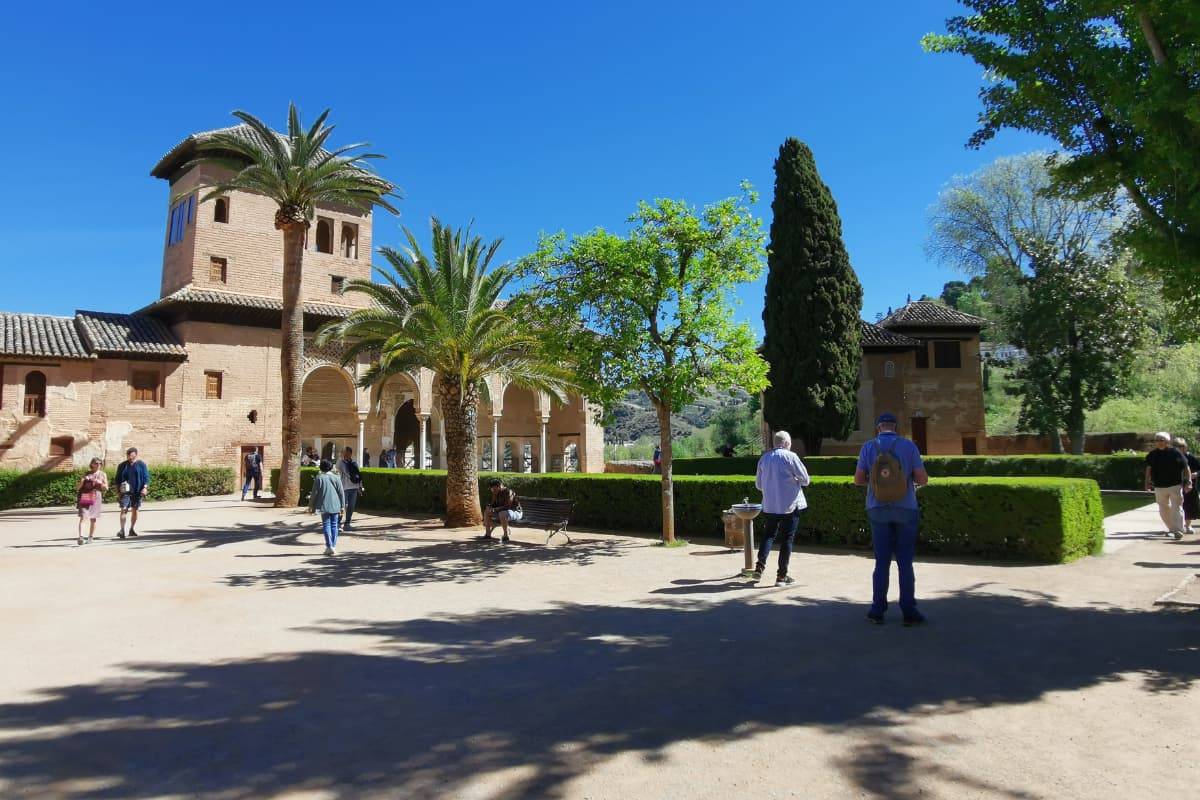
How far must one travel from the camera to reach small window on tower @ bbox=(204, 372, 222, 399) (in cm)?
2633

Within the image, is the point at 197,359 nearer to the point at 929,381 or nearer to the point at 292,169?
the point at 292,169

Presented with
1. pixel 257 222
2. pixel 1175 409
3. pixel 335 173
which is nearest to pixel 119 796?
pixel 335 173

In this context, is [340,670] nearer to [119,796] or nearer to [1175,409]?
[119,796]

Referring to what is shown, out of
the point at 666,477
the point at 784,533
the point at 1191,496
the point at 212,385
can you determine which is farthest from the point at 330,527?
the point at 212,385

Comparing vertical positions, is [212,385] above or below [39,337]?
below

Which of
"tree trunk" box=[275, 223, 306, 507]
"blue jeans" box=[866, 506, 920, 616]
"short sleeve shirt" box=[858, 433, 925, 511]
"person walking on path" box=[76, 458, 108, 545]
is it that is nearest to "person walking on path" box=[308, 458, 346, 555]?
"person walking on path" box=[76, 458, 108, 545]

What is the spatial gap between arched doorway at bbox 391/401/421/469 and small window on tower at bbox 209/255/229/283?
432 inches

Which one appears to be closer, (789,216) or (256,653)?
(256,653)

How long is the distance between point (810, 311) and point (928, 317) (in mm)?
9010

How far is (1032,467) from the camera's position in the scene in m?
22.9

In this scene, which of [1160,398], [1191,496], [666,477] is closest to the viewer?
[1191,496]

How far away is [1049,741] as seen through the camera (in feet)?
11.8

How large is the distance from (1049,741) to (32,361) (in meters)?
28.5

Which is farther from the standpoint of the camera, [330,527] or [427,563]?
[330,527]
